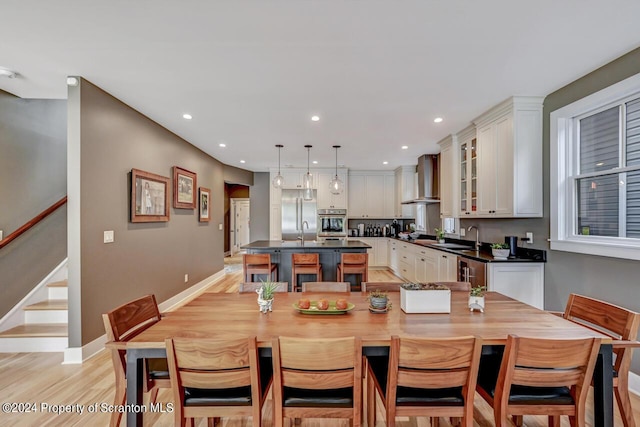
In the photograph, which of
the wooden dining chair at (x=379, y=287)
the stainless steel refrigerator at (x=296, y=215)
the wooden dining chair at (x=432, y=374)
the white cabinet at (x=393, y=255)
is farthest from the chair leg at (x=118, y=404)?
the white cabinet at (x=393, y=255)

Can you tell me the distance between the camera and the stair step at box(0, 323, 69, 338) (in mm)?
3020

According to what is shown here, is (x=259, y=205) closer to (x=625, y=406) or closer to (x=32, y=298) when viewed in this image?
(x=32, y=298)

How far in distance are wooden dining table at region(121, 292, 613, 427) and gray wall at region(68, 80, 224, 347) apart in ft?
5.30

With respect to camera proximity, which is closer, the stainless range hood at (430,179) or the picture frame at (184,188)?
the picture frame at (184,188)

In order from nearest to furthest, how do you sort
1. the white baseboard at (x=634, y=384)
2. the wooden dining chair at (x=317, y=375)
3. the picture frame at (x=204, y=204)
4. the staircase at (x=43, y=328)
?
the wooden dining chair at (x=317, y=375), the white baseboard at (x=634, y=384), the staircase at (x=43, y=328), the picture frame at (x=204, y=204)

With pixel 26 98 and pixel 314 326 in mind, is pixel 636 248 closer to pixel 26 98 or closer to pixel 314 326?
pixel 314 326

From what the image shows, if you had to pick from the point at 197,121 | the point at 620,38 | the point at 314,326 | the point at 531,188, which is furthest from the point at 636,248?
the point at 197,121

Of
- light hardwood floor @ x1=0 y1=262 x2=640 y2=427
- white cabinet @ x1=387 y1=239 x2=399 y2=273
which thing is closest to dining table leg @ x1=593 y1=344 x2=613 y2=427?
light hardwood floor @ x1=0 y1=262 x2=640 y2=427

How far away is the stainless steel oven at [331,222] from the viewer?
24.6ft

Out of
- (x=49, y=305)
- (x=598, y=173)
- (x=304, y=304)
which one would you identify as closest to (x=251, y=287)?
(x=304, y=304)

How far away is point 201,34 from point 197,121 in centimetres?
209

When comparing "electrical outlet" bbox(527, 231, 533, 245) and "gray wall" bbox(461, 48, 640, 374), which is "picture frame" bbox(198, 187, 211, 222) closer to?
"gray wall" bbox(461, 48, 640, 374)

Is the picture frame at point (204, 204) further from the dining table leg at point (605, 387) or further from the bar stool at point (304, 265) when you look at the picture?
the dining table leg at point (605, 387)

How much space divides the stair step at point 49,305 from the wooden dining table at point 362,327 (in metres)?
2.45
